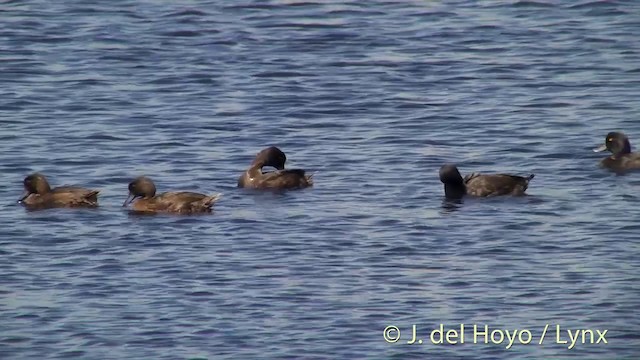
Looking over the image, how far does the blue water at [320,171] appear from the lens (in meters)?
14.5

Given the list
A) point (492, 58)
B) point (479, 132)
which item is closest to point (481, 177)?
point (479, 132)

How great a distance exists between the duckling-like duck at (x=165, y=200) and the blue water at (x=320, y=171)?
17cm

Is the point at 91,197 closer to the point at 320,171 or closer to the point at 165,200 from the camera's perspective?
the point at 165,200

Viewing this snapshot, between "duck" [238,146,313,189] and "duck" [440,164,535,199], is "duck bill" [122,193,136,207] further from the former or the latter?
"duck" [440,164,535,199]

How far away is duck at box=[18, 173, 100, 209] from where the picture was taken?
1862 centimetres

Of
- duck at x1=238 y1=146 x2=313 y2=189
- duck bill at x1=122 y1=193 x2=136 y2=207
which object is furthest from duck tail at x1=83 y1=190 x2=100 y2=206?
duck at x1=238 y1=146 x2=313 y2=189

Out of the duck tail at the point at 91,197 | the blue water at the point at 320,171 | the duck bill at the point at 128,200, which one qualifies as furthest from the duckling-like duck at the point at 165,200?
the duck tail at the point at 91,197

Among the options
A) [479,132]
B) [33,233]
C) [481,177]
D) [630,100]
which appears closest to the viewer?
[33,233]

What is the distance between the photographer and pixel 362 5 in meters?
31.8

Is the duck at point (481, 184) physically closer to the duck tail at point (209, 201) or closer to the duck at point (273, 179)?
the duck at point (273, 179)

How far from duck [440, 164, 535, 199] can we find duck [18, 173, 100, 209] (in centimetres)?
366

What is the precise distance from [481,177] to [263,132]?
410 centimetres

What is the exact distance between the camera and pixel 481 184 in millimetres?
19062

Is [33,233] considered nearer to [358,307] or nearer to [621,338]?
[358,307]
